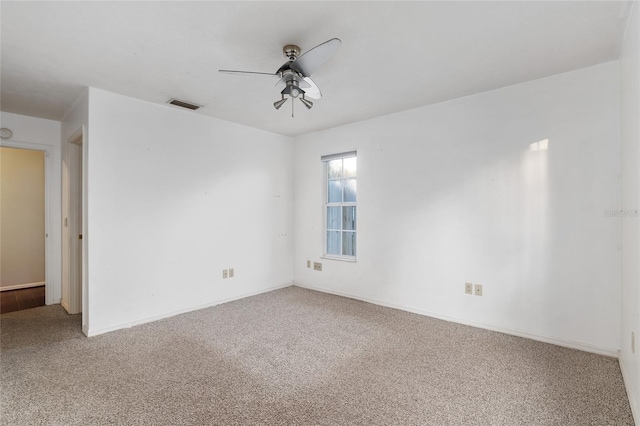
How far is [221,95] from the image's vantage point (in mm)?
3170

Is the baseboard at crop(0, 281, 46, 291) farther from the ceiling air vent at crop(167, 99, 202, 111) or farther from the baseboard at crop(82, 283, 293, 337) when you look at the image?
the ceiling air vent at crop(167, 99, 202, 111)

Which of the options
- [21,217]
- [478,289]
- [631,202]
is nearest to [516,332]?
[478,289]

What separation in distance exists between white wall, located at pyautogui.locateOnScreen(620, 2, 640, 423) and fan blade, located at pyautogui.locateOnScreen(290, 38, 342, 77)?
164 cm

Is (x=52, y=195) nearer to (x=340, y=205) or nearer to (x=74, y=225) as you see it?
(x=74, y=225)

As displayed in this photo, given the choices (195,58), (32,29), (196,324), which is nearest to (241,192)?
(196,324)

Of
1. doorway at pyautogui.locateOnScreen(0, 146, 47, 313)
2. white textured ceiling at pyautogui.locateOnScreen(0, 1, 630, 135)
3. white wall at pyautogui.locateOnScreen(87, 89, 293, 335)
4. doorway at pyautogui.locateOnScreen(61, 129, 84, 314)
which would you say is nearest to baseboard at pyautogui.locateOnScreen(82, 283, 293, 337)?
white wall at pyautogui.locateOnScreen(87, 89, 293, 335)

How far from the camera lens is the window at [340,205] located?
4324mm

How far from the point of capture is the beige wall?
4.69 m

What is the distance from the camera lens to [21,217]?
15.8ft

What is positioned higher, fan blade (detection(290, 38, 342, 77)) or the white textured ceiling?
the white textured ceiling

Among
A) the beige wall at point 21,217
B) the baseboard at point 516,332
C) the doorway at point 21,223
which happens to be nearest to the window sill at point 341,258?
the baseboard at point 516,332

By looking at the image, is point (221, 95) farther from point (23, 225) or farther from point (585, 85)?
point (23, 225)

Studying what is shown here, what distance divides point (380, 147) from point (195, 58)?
2331 millimetres

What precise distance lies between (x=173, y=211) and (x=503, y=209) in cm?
353
